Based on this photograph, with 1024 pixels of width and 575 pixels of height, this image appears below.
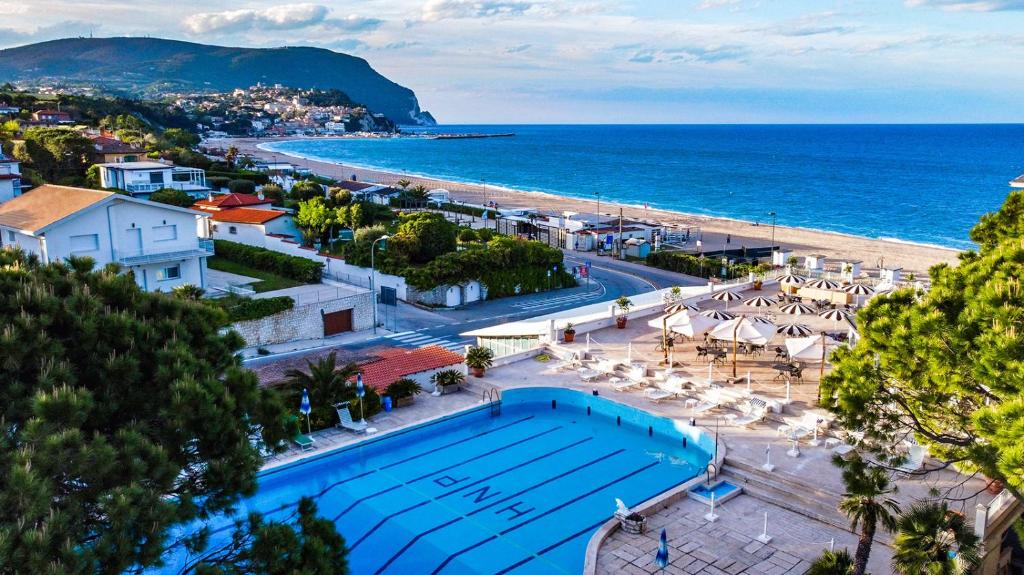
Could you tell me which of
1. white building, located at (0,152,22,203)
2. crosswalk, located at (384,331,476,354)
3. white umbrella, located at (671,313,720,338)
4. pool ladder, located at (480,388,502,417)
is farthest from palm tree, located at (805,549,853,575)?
white building, located at (0,152,22,203)

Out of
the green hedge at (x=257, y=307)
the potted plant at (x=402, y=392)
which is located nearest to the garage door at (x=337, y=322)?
the green hedge at (x=257, y=307)

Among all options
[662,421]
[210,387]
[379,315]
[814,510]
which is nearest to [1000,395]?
[814,510]

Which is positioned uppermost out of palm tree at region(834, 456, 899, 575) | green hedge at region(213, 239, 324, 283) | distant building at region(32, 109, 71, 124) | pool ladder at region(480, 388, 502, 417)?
distant building at region(32, 109, 71, 124)

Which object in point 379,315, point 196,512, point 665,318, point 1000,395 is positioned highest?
point 1000,395

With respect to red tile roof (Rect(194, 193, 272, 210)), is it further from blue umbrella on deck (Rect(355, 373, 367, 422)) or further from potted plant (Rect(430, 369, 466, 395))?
blue umbrella on deck (Rect(355, 373, 367, 422))

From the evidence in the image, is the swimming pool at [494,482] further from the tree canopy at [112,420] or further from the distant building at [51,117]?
the distant building at [51,117]

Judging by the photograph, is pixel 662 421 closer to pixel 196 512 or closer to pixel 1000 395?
pixel 1000 395

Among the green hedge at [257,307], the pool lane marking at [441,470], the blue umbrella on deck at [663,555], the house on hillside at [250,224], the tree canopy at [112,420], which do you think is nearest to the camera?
the tree canopy at [112,420]
